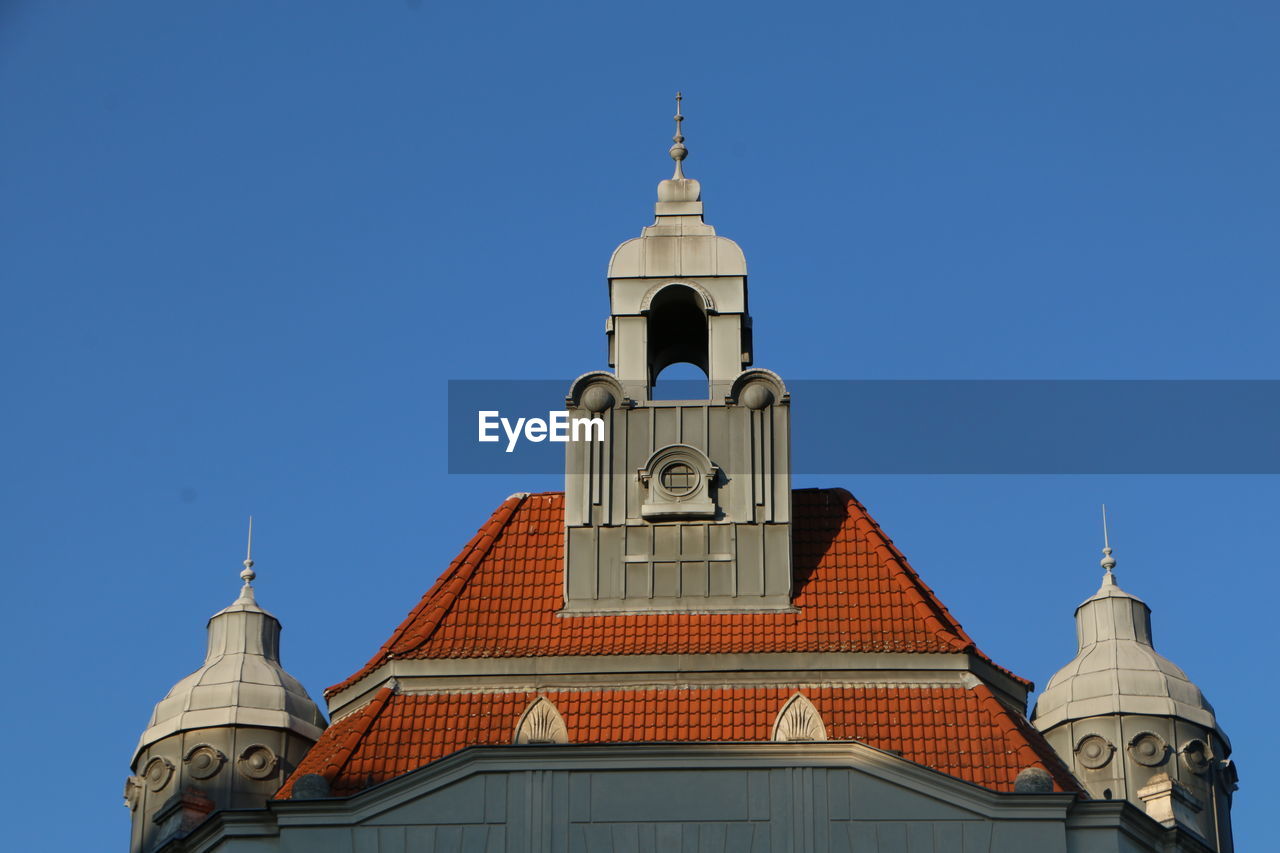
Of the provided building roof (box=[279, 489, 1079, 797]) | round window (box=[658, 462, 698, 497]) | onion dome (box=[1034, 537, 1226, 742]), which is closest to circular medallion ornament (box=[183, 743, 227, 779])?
building roof (box=[279, 489, 1079, 797])

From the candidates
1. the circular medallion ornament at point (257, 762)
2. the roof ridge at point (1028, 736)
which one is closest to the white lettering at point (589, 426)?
the circular medallion ornament at point (257, 762)

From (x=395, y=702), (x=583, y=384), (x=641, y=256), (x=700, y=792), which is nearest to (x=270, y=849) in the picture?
(x=395, y=702)

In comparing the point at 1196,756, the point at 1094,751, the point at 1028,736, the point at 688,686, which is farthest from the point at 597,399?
the point at 1196,756

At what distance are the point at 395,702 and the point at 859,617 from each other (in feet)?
24.8

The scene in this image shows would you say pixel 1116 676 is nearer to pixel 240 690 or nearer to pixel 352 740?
pixel 352 740

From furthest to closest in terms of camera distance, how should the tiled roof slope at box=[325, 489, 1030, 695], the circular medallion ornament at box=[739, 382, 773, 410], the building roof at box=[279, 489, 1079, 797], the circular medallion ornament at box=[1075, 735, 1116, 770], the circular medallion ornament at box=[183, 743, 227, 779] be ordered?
the circular medallion ornament at box=[1075, 735, 1116, 770] < the circular medallion ornament at box=[183, 743, 227, 779] < the circular medallion ornament at box=[739, 382, 773, 410] < the tiled roof slope at box=[325, 489, 1030, 695] < the building roof at box=[279, 489, 1079, 797]

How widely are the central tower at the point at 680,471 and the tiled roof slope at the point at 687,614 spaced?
51 centimetres

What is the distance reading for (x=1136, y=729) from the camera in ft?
155

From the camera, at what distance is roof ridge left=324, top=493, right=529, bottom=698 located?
44719mm

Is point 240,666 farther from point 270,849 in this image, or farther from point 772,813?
point 772,813

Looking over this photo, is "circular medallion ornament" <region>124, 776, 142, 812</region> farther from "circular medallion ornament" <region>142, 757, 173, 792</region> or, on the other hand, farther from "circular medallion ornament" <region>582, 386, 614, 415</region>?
"circular medallion ornament" <region>582, 386, 614, 415</region>

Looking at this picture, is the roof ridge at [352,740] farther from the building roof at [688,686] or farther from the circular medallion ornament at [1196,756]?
the circular medallion ornament at [1196,756]

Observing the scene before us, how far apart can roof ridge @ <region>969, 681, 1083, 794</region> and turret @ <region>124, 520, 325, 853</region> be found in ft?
39.1

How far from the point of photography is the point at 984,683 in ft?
144
